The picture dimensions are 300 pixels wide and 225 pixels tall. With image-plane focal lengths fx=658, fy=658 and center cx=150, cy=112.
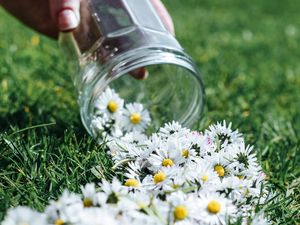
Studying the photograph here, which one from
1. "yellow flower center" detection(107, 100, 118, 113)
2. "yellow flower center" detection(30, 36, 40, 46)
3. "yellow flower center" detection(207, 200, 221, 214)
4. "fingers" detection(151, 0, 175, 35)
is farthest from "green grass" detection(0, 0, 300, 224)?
"fingers" detection(151, 0, 175, 35)

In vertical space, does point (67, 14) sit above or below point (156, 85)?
above

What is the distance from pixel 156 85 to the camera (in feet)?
9.16

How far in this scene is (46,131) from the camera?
2271 millimetres

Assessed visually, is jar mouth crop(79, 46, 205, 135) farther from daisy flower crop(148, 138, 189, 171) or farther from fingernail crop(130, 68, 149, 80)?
daisy flower crop(148, 138, 189, 171)

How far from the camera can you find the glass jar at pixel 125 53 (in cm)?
217

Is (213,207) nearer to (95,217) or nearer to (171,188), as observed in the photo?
(171,188)

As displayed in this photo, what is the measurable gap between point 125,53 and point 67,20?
267mm

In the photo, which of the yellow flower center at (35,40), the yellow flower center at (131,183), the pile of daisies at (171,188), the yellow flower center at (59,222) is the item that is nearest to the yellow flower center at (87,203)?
the pile of daisies at (171,188)

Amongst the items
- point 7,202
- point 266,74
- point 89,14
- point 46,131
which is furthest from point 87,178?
point 266,74

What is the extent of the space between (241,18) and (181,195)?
206 inches

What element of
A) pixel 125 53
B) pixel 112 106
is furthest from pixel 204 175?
pixel 112 106

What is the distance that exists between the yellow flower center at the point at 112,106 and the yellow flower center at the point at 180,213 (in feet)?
3.01

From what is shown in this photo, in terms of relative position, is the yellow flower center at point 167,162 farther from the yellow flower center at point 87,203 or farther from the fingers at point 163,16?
the fingers at point 163,16

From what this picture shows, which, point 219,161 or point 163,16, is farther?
point 163,16
